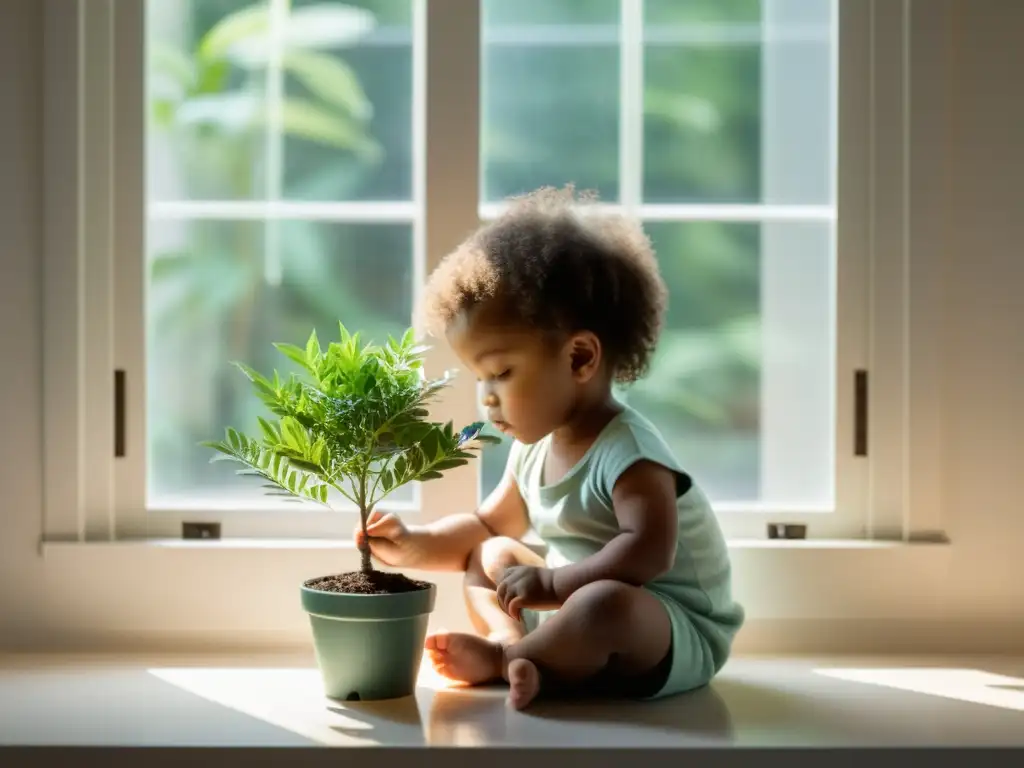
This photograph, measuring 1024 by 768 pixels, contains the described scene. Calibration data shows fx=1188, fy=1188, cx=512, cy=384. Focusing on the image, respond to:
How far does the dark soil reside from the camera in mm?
1374

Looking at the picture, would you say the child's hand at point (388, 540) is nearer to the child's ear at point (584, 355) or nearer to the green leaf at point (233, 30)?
the child's ear at point (584, 355)

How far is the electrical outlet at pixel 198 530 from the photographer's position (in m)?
1.68

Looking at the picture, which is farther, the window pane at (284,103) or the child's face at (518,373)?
the window pane at (284,103)

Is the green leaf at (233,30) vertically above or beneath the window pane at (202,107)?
above

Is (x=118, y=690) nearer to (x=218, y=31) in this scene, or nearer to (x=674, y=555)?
(x=674, y=555)

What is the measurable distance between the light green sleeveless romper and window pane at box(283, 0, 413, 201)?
19.7 inches

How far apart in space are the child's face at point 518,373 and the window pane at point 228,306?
0.29 meters

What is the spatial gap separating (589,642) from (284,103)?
885mm

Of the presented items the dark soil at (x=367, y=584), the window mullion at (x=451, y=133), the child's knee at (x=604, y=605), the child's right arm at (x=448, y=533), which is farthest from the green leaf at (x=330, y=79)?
the child's knee at (x=604, y=605)

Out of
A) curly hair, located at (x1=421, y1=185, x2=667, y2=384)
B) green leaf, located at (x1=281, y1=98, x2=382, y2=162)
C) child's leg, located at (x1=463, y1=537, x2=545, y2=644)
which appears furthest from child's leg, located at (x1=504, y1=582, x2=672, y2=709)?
green leaf, located at (x1=281, y1=98, x2=382, y2=162)

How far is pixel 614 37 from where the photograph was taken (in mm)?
1695

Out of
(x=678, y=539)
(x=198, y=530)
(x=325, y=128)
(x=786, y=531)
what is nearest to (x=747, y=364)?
(x=786, y=531)

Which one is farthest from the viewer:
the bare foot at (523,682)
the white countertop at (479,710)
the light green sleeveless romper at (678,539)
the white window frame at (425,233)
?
the white window frame at (425,233)

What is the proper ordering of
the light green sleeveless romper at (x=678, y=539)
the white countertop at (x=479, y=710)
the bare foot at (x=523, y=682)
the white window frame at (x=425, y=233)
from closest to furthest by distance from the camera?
1. the white countertop at (x=479, y=710)
2. the bare foot at (x=523, y=682)
3. the light green sleeveless romper at (x=678, y=539)
4. the white window frame at (x=425, y=233)
